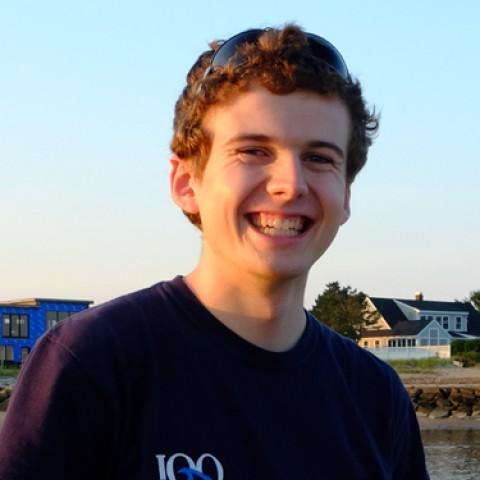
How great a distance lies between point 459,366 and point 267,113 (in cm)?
4971

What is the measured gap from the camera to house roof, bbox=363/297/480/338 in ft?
A: 230

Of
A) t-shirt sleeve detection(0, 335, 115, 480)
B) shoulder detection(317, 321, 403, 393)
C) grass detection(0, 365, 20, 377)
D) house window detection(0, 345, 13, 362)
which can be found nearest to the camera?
t-shirt sleeve detection(0, 335, 115, 480)

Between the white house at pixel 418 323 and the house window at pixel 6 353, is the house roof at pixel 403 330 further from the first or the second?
the house window at pixel 6 353

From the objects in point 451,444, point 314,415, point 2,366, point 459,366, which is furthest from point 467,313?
point 314,415

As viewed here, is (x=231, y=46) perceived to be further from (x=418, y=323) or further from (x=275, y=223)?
(x=418, y=323)

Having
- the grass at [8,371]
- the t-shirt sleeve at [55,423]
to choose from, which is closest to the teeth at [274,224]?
the t-shirt sleeve at [55,423]

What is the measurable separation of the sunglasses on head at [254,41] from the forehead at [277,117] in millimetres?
114

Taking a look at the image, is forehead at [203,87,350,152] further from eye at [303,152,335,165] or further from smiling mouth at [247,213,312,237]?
smiling mouth at [247,213,312,237]

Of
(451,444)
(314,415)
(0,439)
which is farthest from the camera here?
(451,444)

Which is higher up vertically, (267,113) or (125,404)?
(267,113)

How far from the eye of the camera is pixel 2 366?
167 feet

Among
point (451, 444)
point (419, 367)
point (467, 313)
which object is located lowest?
point (451, 444)

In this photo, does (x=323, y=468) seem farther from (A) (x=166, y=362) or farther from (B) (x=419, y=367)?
(B) (x=419, y=367)

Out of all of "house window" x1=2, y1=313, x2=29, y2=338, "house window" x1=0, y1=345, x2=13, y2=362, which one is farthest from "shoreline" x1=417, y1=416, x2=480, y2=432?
"house window" x1=0, y1=345, x2=13, y2=362
